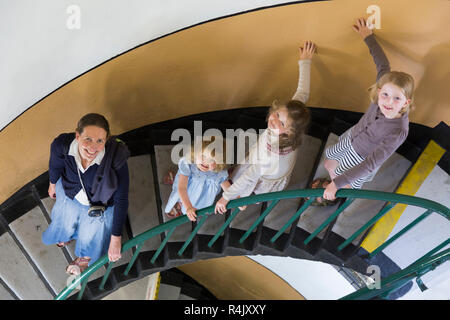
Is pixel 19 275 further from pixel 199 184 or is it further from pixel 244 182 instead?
pixel 244 182

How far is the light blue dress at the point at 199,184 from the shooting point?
11.9ft

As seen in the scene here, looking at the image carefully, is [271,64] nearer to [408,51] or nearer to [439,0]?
[408,51]

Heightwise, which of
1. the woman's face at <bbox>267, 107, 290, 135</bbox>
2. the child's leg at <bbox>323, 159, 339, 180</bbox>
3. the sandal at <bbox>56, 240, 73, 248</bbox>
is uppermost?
the child's leg at <bbox>323, 159, 339, 180</bbox>

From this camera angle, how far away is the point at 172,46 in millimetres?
4074

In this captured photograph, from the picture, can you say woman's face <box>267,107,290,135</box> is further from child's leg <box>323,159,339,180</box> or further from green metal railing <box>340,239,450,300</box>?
green metal railing <box>340,239,450,300</box>

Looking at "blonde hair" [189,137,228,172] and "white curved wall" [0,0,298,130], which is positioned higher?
"white curved wall" [0,0,298,130]

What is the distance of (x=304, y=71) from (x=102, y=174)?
6.19 ft

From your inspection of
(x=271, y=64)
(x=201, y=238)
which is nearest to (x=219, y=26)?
(x=271, y=64)

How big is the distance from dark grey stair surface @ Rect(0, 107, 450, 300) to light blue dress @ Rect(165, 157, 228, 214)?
425 millimetres

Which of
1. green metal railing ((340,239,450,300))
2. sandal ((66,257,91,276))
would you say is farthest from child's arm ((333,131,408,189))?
sandal ((66,257,91,276))

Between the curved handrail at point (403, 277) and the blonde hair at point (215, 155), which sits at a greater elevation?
the blonde hair at point (215, 155)

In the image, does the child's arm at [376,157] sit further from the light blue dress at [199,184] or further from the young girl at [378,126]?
the light blue dress at [199,184]

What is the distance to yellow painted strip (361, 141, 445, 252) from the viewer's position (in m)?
4.35

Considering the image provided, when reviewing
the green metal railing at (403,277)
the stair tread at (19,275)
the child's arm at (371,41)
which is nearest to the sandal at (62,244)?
the stair tread at (19,275)
